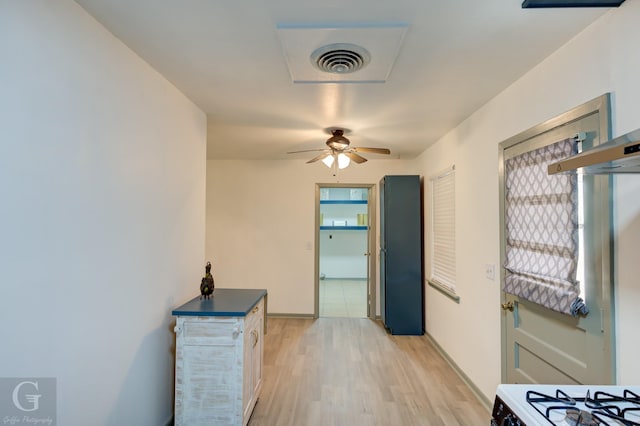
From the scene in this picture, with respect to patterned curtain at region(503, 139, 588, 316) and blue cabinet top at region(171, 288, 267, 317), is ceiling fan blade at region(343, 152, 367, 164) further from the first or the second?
blue cabinet top at region(171, 288, 267, 317)

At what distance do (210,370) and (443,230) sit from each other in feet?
9.53

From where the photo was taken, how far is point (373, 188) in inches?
191

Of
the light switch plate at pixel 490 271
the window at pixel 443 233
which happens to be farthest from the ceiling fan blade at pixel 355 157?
the light switch plate at pixel 490 271

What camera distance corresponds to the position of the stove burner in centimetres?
96

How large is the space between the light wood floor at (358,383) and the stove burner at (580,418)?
1586 mm

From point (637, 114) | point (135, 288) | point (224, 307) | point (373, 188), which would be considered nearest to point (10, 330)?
point (135, 288)

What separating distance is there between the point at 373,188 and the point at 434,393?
2955 mm

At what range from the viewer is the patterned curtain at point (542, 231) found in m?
1.57

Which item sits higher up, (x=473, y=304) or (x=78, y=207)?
(x=78, y=207)

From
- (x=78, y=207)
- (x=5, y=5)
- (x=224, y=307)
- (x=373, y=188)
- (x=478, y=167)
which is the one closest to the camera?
(x=5, y=5)

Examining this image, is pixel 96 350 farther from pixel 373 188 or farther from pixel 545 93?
pixel 373 188

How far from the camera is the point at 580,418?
979mm

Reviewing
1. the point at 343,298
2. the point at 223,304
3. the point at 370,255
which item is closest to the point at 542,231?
the point at 223,304

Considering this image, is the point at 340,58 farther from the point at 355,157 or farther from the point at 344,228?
the point at 344,228
